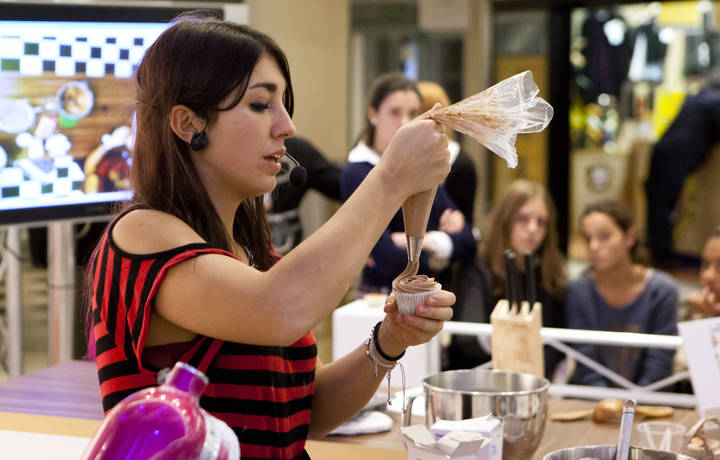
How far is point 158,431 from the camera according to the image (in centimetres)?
73

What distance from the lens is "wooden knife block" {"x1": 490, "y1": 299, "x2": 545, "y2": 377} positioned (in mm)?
1780

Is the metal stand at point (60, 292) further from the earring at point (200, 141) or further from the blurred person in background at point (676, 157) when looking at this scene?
the blurred person in background at point (676, 157)

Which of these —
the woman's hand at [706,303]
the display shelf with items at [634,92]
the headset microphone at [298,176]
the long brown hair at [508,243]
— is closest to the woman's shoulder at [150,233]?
the headset microphone at [298,176]

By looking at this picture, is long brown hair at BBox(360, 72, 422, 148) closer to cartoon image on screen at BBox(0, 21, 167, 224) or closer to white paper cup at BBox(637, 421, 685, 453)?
cartoon image on screen at BBox(0, 21, 167, 224)

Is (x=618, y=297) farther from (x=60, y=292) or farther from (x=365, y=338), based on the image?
(x=60, y=292)

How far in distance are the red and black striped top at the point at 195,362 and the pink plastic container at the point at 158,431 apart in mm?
254

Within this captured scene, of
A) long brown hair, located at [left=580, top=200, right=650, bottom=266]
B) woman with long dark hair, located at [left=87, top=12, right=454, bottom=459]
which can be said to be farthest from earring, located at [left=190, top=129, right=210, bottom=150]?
long brown hair, located at [left=580, top=200, right=650, bottom=266]

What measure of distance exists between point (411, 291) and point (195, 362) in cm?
29

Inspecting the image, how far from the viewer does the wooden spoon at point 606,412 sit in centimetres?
178

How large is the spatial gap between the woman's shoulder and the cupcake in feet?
0.89

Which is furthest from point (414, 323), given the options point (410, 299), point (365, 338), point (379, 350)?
point (365, 338)

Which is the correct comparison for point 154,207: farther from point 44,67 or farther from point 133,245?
point 44,67

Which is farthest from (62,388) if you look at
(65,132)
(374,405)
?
(65,132)

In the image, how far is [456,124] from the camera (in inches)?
42.3
